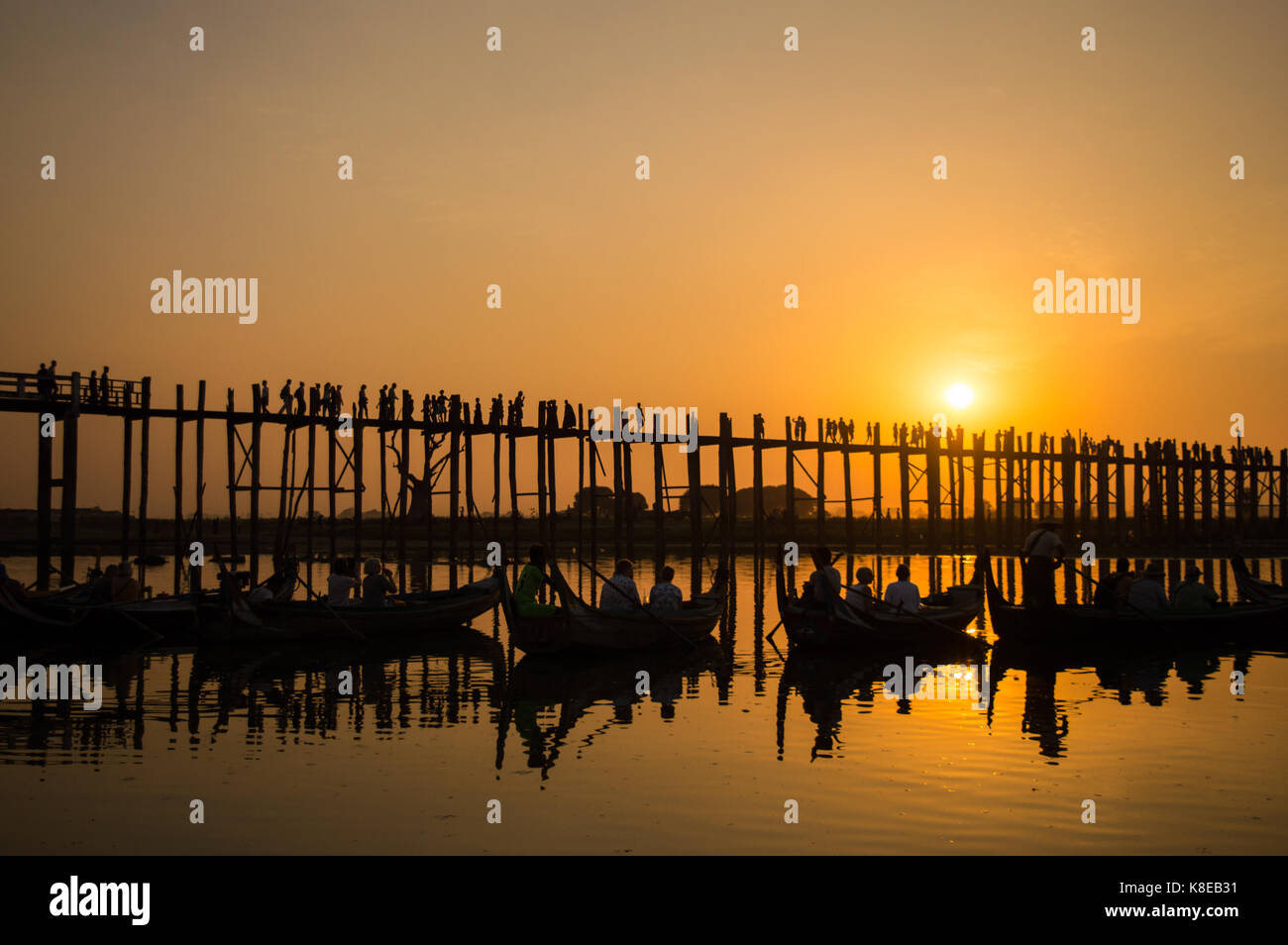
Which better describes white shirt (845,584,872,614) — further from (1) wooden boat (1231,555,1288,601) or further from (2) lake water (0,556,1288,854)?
(1) wooden boat (1231,555,1288,601)

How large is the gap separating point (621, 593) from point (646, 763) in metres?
7.50

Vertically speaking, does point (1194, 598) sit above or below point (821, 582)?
below

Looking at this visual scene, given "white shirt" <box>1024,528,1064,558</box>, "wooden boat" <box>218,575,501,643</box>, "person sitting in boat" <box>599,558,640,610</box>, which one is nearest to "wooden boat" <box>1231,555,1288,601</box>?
"white shirt" <box>1024,528,1064,558</box>

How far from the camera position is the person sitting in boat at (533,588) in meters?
17.4

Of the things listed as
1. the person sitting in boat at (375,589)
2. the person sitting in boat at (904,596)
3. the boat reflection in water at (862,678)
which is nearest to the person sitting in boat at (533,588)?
the person sitting in boat at (375,589)

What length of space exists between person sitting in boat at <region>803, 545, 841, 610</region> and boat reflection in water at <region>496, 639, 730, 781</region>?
170 cm

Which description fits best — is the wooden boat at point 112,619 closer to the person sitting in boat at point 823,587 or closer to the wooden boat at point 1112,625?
the person sitting in boat at point 823,587

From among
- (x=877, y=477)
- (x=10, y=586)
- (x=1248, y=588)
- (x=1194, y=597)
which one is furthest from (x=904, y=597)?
(x=877, y=477)

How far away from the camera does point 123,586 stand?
66.3ft

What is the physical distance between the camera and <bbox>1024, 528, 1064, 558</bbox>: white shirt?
18688mm

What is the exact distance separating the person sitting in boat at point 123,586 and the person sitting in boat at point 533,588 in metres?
7.32

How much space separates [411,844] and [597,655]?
31.8ft

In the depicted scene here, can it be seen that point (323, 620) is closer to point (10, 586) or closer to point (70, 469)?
point (10, 586)
